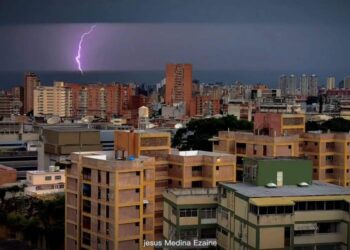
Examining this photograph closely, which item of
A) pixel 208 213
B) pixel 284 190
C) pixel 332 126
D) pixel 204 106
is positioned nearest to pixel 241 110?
pixel 204 106

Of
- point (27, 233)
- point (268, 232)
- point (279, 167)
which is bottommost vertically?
point (27, 233)

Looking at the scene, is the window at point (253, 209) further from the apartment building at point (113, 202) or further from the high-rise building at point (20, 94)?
the high-rise building at point (20, 94)

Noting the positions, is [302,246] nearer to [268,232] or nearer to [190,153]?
[268,232]

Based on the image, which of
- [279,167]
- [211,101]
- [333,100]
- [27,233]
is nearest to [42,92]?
[211,101]

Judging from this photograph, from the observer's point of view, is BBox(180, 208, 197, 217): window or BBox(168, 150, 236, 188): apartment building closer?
BBox(180, 208, 197, 217): window

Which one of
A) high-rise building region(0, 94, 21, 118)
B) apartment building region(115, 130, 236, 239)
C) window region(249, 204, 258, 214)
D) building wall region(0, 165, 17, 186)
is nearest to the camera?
window region(249, 204, 258, 214)

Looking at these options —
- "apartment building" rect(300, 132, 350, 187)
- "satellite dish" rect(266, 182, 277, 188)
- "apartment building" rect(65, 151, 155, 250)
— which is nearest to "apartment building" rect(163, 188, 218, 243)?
"satellite dish" rect(266, 182, 277, 188)

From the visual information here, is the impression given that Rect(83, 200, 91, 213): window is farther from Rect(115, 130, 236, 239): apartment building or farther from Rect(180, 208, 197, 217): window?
Rect(180, 208, 197, 217): window

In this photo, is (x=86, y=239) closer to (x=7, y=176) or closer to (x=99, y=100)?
(x=7, y=176)
